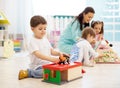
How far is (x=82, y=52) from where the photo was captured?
2.25 metres

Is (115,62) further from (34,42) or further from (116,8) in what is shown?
(116,8)

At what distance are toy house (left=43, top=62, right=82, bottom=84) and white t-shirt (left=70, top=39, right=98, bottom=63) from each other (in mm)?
555

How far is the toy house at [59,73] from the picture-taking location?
1.57m

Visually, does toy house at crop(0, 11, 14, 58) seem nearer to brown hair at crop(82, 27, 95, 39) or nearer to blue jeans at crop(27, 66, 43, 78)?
brown hair at crop(82, 27, 95, 39)

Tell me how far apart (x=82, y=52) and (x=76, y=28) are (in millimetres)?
317

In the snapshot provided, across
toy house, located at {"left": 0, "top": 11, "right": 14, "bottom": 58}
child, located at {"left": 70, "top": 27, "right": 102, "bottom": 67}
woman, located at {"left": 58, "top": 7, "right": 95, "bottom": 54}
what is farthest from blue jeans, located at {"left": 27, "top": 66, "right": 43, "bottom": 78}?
toy house, located at {"left": 0, "top": 11, "right": 14, "bottom": 58}

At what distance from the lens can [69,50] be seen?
2.53m

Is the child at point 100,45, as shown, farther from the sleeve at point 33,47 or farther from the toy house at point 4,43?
the toy house at point 4,43

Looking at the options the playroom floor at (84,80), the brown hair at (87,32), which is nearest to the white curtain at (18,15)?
the brown hair at (87,32)

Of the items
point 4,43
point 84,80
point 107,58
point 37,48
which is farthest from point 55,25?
point 84,80

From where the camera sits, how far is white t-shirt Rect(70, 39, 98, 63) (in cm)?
224

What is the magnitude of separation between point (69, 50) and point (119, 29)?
174 cm

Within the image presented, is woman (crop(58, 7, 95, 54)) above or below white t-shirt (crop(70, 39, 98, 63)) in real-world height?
above

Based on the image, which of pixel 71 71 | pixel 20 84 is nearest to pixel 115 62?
pixel 71 71
